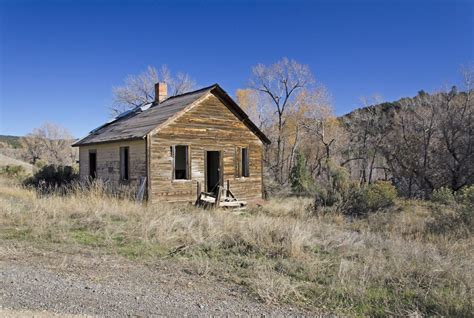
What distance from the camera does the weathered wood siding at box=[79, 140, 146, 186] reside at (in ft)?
48.1

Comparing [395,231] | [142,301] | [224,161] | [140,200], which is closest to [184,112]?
[224,161]

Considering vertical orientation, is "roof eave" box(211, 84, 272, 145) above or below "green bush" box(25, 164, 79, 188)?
above

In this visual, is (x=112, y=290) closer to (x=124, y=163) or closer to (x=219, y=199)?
(x=219, y=199)

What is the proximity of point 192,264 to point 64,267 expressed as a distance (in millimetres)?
1860

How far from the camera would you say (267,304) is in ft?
14.0

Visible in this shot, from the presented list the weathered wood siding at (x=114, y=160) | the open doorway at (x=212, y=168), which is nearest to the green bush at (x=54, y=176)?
the weathered wood siding at (x=114, y=160)

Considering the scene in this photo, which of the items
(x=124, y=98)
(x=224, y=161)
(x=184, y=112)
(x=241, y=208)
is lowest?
(x=241, y=208)

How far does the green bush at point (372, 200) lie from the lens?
46.5 feet

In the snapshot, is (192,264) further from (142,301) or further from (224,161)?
(224,161)

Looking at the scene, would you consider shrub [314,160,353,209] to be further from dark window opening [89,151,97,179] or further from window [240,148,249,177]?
dark window opening [89,151,97,179]

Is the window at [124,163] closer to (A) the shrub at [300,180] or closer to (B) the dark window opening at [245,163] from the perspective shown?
(B) the dark window opening at [245,163]

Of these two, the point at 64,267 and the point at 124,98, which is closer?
the point at 64,267

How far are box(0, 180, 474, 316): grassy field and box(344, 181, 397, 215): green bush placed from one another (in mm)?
2931

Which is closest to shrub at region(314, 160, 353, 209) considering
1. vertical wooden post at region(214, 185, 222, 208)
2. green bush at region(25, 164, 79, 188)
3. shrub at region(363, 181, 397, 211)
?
shrub at region(363, 181, 397, 211)
